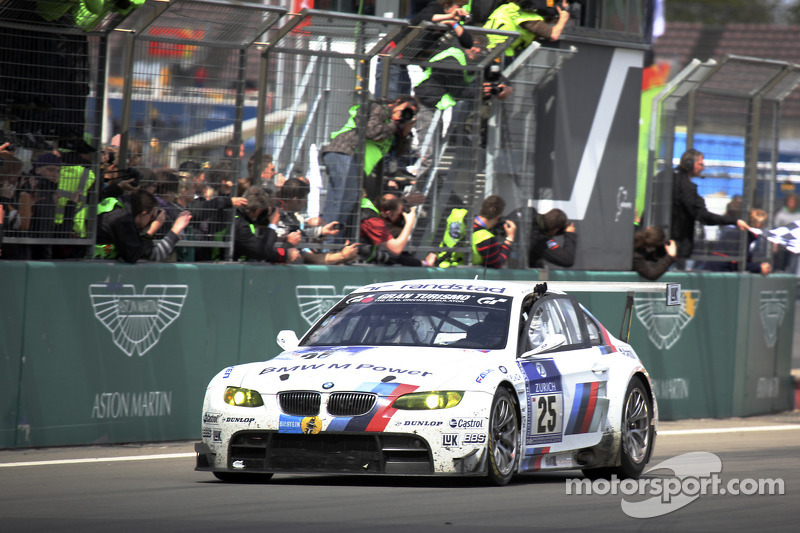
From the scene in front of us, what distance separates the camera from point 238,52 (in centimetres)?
1268

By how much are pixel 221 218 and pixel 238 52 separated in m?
1.53

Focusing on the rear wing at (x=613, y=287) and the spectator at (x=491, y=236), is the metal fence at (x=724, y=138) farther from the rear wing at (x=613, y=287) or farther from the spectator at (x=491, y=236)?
the rear wing at (x=613, y=287)

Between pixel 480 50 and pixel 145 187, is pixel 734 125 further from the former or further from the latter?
pixel 145 187

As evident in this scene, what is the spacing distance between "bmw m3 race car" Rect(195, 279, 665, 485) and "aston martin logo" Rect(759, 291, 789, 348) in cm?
797

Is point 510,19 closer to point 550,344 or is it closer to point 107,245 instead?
point 107,245

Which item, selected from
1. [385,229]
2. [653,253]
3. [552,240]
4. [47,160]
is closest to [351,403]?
[47,160]

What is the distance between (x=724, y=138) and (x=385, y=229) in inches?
245

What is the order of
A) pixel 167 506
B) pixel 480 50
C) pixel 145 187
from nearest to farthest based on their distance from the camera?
pixel 167 506
pixel 145 187
pixel 480 50

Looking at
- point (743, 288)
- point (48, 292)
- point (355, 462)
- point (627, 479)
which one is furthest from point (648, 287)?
point (743, 288)

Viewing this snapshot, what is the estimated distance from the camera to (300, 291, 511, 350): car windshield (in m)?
9.62

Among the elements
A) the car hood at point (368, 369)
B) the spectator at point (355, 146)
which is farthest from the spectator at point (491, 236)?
the car hood at point (368, 369)

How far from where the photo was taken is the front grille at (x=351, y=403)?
28.2ft

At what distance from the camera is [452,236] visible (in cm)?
1462

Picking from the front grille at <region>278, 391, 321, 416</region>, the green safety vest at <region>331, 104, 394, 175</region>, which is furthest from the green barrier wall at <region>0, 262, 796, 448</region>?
the front grille at <region>278, 391, 321, 416</region>
